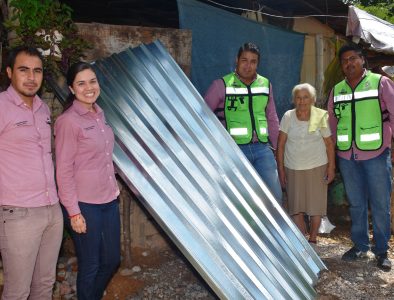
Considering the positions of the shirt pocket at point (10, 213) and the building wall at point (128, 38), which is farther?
the building wall at point (128, 38)

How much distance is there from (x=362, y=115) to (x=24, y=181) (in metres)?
3.13

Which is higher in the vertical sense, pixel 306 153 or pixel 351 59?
pixel 351 59

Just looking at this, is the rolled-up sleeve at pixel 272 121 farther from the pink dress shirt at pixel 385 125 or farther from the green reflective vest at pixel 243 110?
the pink dress shirt at pixel 385 125

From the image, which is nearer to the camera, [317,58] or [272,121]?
[272,121]

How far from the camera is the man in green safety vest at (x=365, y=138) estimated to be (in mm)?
4148

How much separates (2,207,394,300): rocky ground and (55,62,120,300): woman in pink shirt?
0.92m

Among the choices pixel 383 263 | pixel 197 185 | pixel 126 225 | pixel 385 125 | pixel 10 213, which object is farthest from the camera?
pixel 383 263

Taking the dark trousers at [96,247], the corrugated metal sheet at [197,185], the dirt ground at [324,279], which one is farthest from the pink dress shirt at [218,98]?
the dark trousers at [96,247]

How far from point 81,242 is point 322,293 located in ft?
7.04

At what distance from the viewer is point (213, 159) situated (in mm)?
3383

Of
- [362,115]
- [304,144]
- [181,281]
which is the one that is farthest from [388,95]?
[181,281]

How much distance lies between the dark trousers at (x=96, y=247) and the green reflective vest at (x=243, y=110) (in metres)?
1.55

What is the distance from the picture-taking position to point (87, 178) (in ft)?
8.85

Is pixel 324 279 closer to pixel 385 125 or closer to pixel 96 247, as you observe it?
pixel 385 125
